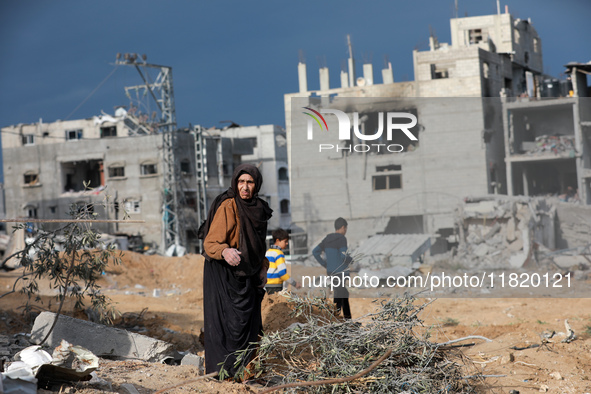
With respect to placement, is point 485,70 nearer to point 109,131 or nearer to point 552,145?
point 552,145

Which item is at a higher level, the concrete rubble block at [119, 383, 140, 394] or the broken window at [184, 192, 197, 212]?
the broken window at [184, 192, 197, 212]

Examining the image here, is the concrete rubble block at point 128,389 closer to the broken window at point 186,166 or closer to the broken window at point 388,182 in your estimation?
the broken window at point 388,182

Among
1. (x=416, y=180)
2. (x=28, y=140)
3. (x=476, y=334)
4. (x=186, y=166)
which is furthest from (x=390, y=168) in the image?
(x=28, y=140)

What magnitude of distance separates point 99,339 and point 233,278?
1817mm

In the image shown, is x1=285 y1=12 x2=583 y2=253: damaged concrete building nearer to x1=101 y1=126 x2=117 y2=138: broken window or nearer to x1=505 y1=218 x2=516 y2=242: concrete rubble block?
x1=505 y1=218 x2=516 y2=242: concrete rubble block

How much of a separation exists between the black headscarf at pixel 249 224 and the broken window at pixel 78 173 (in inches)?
1318

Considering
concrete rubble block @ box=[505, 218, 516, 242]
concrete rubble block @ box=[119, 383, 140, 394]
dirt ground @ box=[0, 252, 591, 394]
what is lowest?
dirt ground @ box=[0, 252, 591, 394]

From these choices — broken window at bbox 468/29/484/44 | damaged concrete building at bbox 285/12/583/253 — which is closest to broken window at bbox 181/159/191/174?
broken window at bbox 468/29/484/44

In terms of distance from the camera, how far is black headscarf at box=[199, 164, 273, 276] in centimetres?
464

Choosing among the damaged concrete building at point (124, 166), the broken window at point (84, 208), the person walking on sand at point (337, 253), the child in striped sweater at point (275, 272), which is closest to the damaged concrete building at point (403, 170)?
the person walking on sand at point (337, 253)

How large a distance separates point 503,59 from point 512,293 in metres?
25.2

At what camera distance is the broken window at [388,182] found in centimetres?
1039

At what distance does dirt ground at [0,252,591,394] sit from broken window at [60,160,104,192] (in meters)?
25.8

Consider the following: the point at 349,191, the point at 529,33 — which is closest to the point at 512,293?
the point at 349,191
